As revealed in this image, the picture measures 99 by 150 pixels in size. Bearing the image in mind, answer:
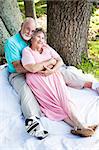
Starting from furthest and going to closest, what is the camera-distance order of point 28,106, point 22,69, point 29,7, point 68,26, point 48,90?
point 29,7, point 68,26, point 22,69, point 48,90, point 28,106

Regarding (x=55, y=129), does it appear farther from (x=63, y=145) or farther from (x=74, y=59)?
(x=74, y=59)

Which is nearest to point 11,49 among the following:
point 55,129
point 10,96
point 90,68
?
point 10,96

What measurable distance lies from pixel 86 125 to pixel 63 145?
40cm

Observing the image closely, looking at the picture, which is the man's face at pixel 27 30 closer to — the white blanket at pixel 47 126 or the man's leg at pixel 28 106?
the man's leg at pixel 28 106

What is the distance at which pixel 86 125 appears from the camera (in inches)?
142

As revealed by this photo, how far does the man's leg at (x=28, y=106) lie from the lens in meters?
3.46

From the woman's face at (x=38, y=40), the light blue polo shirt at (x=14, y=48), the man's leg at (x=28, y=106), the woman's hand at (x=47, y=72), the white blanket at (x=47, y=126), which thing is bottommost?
the white blanket at (x=47, y=126)

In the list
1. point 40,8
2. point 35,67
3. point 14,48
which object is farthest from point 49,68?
point 40,8

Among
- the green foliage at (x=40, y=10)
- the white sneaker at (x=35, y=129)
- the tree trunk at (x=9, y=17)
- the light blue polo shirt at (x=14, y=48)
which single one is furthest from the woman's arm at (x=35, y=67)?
the green foliage at (x=40, y=10)

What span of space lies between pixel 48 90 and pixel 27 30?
28.7 inches

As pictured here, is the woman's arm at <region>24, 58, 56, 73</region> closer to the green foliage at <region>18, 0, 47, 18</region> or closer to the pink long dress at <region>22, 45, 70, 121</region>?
the pink long dress at <region>22, 45, 70, 121</region>

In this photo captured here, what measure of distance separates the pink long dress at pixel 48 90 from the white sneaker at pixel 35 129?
0.29 meters

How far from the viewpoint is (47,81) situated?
3.97 m

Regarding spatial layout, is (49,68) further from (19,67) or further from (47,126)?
(47,126)
